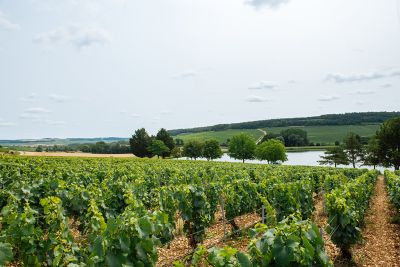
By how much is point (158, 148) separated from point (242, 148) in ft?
72.4

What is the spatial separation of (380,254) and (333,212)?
2.06 meters

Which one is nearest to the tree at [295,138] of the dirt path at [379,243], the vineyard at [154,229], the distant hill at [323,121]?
the distant hill at [323,121]

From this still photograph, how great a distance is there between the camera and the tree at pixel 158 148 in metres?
77.9

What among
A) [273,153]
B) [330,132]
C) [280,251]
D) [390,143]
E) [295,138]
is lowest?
[273,153]

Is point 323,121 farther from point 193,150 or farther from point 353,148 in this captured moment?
point 193,150

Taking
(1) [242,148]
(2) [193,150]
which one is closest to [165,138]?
(2) [193,150]

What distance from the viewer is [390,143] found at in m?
57.4

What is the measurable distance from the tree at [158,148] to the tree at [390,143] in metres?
43.9

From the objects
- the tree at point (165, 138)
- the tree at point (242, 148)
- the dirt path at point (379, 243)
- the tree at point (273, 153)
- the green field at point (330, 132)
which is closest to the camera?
the dirt path at point (379, 243)

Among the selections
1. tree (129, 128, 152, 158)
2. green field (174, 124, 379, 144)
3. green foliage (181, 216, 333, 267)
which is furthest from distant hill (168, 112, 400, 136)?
green foliage (181, 216, 333, 267)

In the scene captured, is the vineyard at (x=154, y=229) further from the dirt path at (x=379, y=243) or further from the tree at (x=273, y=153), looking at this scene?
the tree at (x=273, y=153)

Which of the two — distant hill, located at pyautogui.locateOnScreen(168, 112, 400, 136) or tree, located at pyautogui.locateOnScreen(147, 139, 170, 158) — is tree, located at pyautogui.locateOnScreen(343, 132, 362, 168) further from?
distant hill, located at pyautogui.locateOnScreen(168, 112, 400, 136)

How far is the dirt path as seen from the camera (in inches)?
355

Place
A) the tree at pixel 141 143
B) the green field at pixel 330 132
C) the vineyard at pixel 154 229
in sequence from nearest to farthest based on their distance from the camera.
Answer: the vineyard at pixel 154 229 → the tree at pixel 141 143 → the green field at pixel 330 132
